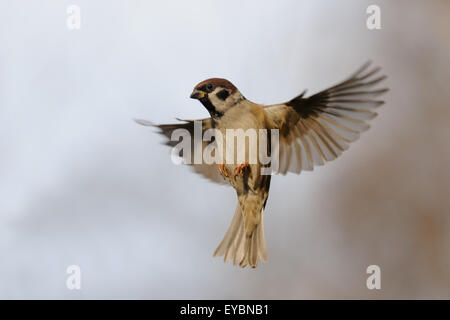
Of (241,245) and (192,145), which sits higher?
(192,145)

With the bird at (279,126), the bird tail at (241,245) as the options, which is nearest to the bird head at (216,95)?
the bird at (279,126)

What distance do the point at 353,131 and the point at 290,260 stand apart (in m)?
0.44

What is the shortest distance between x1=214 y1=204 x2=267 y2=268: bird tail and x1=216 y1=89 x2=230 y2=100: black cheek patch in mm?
166

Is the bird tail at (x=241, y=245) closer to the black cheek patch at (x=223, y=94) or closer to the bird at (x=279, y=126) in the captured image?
the bird at (x=279, y=126)

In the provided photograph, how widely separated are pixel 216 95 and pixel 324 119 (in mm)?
160

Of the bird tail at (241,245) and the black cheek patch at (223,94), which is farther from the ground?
the black cheek patch at (223,94)

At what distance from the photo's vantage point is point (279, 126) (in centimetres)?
67

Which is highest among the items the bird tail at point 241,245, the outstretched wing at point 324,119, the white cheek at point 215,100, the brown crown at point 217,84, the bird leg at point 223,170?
the brown crown at point 217,84

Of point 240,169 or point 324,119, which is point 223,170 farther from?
point 324,119

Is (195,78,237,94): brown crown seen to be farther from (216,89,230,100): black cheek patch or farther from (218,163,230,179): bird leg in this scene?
(218,163,230,179): bird leg

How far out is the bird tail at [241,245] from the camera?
71 cm

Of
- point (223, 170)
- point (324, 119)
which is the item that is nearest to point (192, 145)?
point (223, 170)

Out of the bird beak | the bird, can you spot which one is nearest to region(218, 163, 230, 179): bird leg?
the bird
